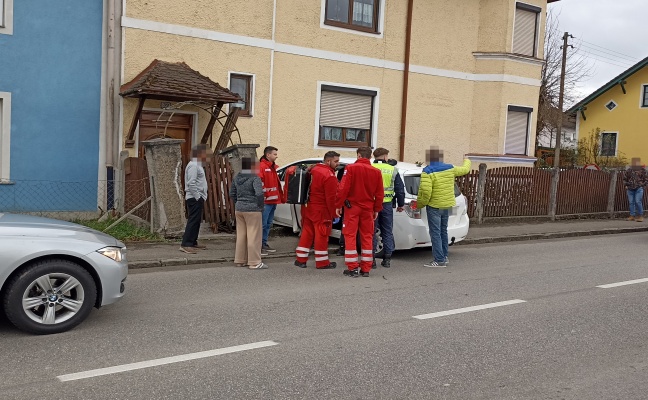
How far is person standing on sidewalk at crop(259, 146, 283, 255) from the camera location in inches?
399

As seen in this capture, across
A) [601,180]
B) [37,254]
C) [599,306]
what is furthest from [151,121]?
[601,180]

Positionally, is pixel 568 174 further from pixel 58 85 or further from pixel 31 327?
pixel 31 327

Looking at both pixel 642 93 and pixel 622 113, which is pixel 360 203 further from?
pixel 622 113

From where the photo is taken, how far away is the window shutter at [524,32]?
737 inches

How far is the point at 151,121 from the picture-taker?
13344 mm

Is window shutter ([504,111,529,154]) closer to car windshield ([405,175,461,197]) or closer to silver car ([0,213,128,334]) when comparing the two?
car windshield ([405,175,461,197])

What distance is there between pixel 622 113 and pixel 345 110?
90.6 feet

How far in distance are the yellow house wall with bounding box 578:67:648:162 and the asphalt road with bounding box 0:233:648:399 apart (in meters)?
31.7

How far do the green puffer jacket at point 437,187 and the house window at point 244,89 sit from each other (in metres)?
5.84

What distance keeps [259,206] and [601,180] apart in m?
13.4

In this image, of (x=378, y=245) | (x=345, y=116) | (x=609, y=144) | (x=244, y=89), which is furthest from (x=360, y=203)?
(x=609, y=144)

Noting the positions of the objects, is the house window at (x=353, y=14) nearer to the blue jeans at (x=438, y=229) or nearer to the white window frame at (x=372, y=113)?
the white window frame at (x=372, y=113)

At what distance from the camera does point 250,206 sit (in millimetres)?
9156

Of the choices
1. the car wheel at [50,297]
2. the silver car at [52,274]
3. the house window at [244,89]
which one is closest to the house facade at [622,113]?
the house window at [244,89]
